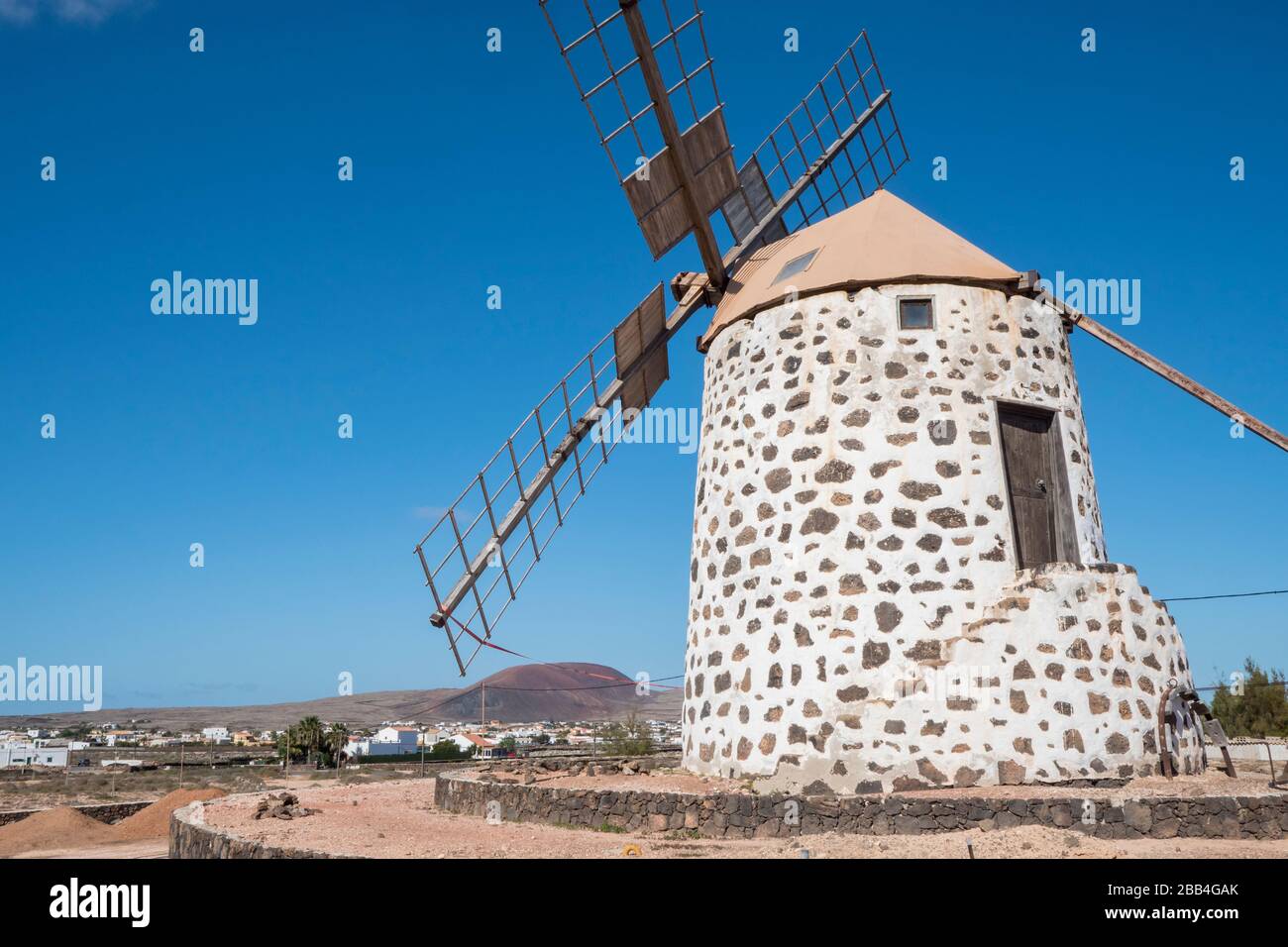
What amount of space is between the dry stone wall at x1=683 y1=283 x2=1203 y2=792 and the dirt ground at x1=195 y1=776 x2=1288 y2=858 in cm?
102

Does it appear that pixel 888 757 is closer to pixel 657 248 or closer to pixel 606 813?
pixel 606 813

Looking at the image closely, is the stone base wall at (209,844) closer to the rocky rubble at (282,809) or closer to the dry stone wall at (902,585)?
the rocky rubble at (282,809)

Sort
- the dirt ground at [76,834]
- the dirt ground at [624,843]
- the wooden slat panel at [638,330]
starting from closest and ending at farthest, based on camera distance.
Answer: the dirt ground at [624,843] < the wooden slat panel at [638,330] < the dirt ground at [76,834]

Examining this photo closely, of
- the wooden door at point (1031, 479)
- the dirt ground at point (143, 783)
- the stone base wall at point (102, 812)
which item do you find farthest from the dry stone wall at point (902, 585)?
the dirt ground at point (143, 783)

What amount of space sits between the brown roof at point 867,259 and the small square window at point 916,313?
0.73 ft

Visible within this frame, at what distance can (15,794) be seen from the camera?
2461 cm

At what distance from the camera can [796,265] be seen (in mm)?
10391

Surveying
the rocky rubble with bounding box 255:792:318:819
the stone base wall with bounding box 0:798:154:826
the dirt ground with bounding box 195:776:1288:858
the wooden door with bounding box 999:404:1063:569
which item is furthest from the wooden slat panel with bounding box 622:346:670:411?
the stone base wall with bounding box 0:798:154:826

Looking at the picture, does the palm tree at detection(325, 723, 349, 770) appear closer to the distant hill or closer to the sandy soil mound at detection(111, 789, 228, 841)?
the sandy soil mound at detection(111, 789, 228, 841)

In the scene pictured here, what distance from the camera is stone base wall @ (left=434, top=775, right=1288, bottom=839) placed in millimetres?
6652

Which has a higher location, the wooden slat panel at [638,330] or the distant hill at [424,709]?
the wooden slat panel at [638,330]

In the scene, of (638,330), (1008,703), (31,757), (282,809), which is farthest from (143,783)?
(1008,703)

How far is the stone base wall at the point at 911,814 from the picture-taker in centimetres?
665
